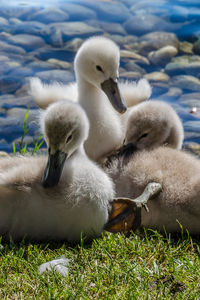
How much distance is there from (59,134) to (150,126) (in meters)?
1.02

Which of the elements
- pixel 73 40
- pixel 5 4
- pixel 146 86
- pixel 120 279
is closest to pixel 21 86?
pixel 73 40

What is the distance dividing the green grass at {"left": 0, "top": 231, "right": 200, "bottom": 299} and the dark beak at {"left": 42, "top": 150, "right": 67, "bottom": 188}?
15.3 inches

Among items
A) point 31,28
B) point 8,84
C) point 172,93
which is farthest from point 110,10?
point 8,84

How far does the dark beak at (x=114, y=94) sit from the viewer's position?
13.0ft

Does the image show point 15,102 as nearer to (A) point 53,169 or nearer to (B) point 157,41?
(B) point 157,41

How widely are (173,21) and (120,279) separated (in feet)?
19.4

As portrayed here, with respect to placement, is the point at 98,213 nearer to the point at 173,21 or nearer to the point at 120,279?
the point at 120,279

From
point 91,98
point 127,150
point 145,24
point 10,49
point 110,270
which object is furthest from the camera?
point 145,24

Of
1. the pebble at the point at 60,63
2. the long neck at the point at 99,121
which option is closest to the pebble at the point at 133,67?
the pebble at the point at 60,63

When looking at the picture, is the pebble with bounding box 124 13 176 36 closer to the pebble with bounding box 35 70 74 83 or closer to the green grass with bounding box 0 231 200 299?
the pebble with bounding box 35 70 74 83

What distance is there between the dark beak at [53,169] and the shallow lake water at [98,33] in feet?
7.28

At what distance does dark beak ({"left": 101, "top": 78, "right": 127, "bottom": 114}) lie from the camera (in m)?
3.95

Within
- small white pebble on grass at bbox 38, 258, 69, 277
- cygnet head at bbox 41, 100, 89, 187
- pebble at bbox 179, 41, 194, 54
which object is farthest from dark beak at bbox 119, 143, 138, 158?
pebble at bbox 179, 41, 194, 54

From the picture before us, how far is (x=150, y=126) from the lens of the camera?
3.88 metres
